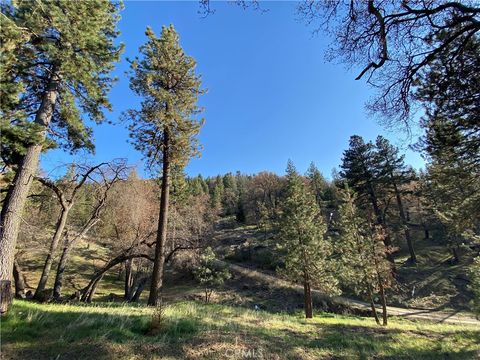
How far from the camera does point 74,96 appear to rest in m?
9.78

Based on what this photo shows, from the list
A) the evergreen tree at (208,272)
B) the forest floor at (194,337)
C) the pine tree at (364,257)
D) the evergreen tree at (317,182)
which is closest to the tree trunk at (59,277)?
the forest floor at (194,337)

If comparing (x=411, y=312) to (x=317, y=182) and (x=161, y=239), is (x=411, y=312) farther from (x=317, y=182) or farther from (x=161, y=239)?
(x=317, y=182)

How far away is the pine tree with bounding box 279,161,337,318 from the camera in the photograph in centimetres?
2009

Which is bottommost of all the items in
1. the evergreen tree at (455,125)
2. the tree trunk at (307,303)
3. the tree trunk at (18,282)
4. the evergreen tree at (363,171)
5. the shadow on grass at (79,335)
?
the tree trunk at (307,303)

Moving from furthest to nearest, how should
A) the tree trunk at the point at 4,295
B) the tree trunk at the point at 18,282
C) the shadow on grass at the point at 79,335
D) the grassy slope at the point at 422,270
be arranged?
the grassy slope at the point at 422,270 < the tree trunk at the point at 18,282 < the tree trunk at the point at 4,295 < the shadow on grass at the point at 79,335

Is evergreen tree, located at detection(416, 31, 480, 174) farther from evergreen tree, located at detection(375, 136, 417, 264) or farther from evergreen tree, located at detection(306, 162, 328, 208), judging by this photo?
evergreen tree, located at detection(306, 162, 328, 208)

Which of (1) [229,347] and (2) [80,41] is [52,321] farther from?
(2) [80,41]

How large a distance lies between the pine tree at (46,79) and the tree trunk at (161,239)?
3445 mm

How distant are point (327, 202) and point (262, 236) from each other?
2053 cm

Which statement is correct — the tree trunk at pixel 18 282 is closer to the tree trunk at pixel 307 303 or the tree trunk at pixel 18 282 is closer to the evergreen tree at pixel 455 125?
the tree trunk at pixel 307 303

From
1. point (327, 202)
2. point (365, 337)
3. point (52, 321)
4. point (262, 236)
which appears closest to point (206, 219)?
point (262, 236)

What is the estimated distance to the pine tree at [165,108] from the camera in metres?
12.9

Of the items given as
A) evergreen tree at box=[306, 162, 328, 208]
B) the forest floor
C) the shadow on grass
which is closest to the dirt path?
the forest floor

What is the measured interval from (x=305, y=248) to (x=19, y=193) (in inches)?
668
